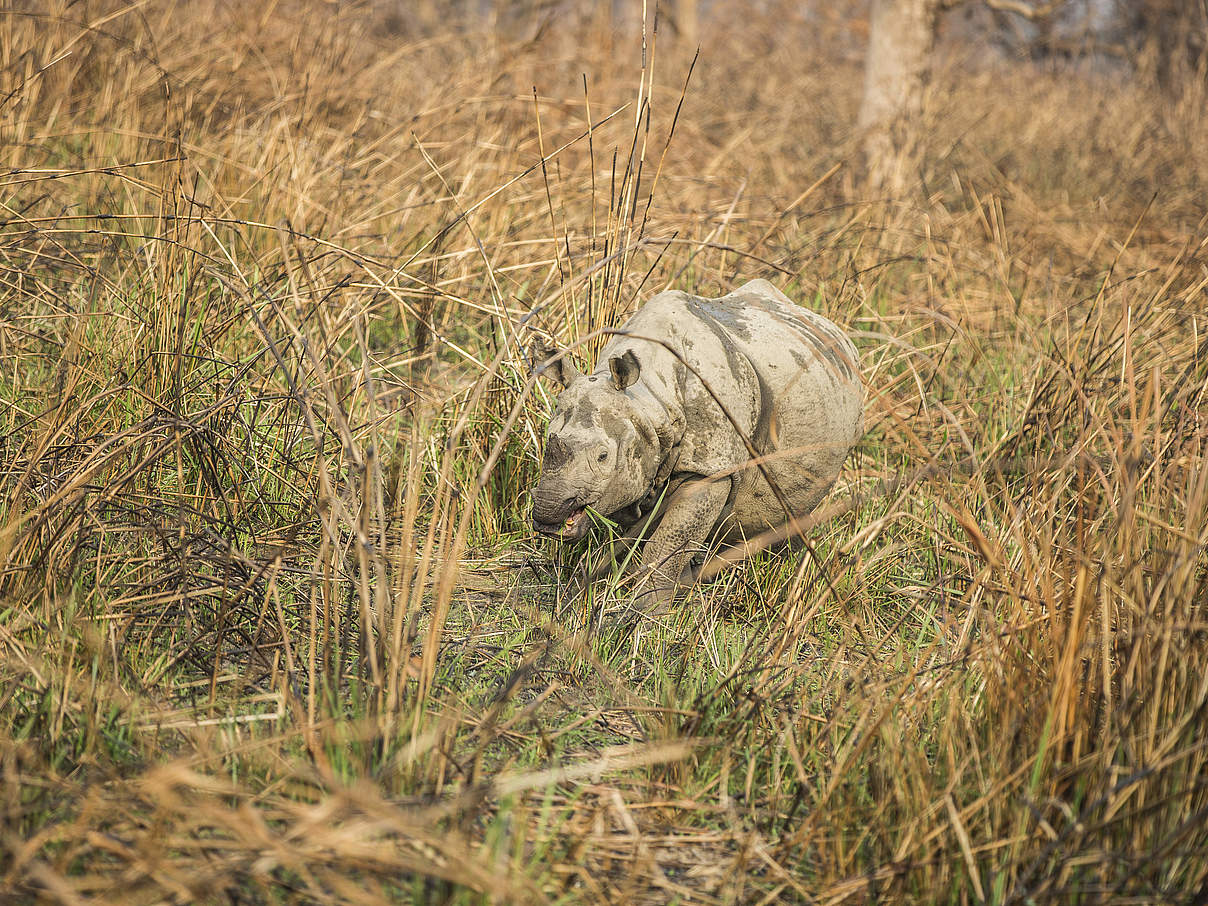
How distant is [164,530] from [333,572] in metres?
0.43

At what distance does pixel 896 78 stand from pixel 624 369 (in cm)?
565

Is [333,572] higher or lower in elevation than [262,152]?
lower

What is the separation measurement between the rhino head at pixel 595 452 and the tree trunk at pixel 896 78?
16.5 feet

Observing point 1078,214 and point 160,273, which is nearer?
point 160,273

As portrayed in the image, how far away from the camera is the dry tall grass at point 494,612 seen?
1.92 metres

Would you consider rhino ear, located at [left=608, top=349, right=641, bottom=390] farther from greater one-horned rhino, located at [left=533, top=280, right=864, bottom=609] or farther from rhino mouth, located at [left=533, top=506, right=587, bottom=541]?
rhino mouth, located at [left=533, top=506, right=587, bottom=541]

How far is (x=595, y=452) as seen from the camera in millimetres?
2625

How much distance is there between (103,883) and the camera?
1597mm

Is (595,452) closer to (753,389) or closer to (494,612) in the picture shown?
(753,389)

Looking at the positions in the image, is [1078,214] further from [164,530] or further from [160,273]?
[164,530]

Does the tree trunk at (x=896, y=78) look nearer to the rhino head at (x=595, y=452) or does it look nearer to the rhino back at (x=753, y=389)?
the rhino back at (x=753, y=389)

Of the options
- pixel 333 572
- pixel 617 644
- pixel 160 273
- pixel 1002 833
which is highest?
pixel 160 273

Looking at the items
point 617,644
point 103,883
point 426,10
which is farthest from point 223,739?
point 426,10

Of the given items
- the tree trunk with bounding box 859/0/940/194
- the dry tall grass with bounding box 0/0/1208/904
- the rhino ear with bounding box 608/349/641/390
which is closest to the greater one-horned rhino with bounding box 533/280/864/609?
the rhino ear with bounding box 608/349/641/390
